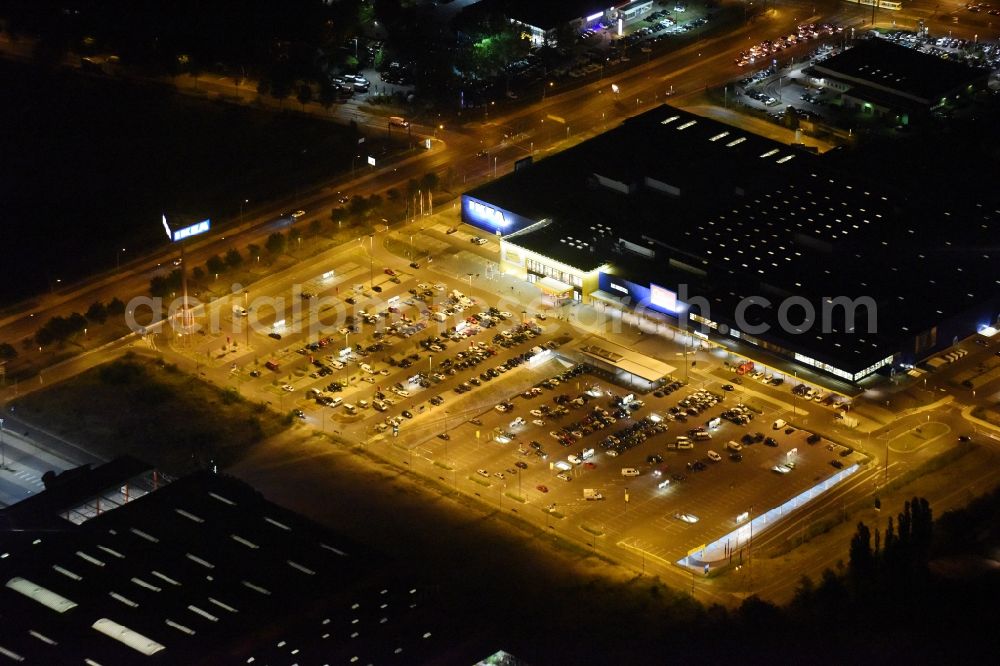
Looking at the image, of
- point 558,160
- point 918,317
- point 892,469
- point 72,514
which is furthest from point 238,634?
point 558,160

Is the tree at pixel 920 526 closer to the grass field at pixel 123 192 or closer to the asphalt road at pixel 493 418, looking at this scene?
the asphalt road at pixel 493 418

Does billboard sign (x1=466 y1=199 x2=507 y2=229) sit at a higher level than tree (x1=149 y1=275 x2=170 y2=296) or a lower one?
higher

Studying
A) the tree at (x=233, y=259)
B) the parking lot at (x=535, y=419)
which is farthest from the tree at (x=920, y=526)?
the tree at (x=233, y=259)

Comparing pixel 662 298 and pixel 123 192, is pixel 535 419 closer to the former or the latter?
pixel 662 298

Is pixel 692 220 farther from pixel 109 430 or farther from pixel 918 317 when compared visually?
pixel 109 430

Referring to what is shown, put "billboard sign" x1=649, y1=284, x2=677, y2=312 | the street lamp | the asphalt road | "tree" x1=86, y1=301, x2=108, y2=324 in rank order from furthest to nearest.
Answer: the street lamp < "tree" x1=86, y1=301, x2=108, y2=324 < "billboard sign" x1=649, y1=284, x2=677, y2=312 < the asphalt road

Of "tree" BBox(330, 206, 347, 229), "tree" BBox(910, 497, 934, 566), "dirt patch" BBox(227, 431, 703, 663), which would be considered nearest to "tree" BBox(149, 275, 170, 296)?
"tree" BBox(330, 206, 347, 229)

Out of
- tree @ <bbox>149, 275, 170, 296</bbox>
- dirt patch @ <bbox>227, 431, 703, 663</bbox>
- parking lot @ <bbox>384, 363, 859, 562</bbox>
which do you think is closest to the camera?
dirt patch @ <bbox>227, 431, 703, 663</bbox>

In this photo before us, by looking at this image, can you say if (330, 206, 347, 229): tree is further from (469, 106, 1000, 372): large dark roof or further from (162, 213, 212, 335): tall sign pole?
(162, 213, 212, 335): tall sign pole
